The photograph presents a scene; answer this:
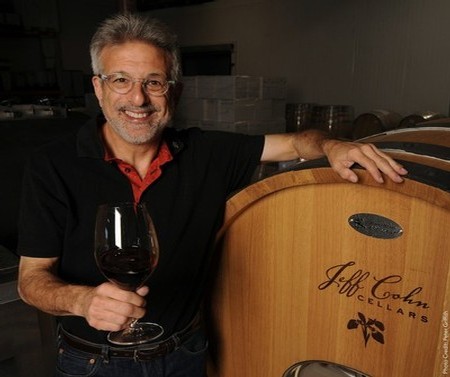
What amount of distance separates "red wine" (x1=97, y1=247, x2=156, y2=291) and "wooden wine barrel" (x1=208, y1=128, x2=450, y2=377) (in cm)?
32

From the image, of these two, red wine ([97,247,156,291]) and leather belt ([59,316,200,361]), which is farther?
leather belt ([59,316,200,361])

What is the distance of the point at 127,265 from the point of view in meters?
0.93

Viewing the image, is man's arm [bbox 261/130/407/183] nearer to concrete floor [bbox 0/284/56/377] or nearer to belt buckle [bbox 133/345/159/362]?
belt buckle [bbox 133/345/159/362]

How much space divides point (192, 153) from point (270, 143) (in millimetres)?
331

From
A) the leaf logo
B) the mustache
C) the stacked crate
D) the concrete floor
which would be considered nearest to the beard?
the mustache

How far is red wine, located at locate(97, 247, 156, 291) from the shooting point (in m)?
0.92

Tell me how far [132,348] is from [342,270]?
73cm

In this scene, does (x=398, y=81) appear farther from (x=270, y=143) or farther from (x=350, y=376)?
(x=350, y=376)

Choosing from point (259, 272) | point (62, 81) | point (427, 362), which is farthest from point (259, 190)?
point (62, 81)

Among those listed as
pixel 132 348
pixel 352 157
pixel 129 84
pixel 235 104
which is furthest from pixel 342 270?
pixel 235 104

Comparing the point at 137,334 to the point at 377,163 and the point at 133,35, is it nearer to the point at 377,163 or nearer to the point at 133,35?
the point at 377,163

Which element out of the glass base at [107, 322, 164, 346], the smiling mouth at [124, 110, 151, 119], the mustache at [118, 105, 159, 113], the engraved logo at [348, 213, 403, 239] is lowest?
the glass base at [107, 322, 164, 346]

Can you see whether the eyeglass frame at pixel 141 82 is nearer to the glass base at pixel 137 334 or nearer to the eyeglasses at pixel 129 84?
the eyeglasses at pixel 129 84

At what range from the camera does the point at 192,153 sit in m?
1.50
